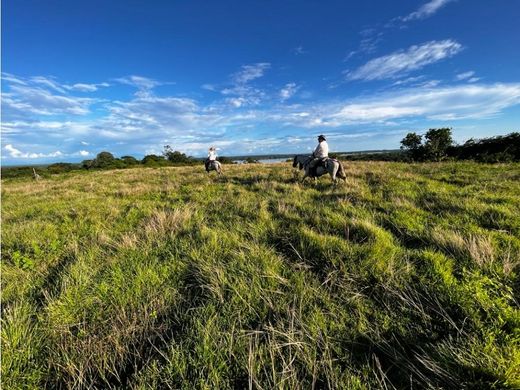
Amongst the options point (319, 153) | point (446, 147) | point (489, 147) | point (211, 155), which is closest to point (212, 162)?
point (211, 155)

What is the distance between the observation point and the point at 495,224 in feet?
15.9

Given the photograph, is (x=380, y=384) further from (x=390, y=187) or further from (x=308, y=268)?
(x=390, y=187)

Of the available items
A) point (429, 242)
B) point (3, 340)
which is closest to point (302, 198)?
point (429, 242)

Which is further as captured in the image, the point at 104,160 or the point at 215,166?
the point at 104,160

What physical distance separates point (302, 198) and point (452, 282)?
5.22 meters

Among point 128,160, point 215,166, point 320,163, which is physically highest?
point 128,160

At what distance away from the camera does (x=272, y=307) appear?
2.68m

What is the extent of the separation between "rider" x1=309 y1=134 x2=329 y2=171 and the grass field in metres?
6.21

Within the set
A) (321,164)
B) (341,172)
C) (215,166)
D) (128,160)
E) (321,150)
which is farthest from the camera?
(128,160)

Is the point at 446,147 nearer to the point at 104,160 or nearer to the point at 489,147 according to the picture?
the point at 489,147

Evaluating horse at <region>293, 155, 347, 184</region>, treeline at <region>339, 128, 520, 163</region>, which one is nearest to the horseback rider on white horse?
horse at <region>293, 155, 347, 184</region>

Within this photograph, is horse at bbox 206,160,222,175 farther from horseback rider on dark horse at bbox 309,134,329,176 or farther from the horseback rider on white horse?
horseback rider on dark horse at bbox 309,134,329,176

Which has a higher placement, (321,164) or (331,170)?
(321,164)

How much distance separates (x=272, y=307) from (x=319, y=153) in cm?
968
